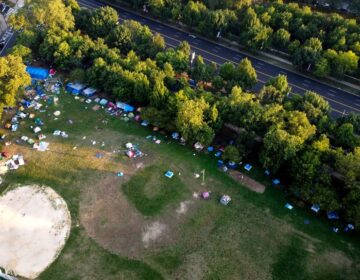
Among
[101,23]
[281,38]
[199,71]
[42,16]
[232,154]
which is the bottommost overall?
[232,154]

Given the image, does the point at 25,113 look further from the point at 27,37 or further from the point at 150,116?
the point at 150,116

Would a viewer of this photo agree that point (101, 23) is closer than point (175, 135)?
No

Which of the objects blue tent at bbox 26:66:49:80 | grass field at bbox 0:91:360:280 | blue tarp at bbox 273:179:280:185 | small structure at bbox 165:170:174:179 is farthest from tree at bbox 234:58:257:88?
blue tent at bbox 26:66:49:80

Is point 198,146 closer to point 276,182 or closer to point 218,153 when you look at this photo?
point 218,153

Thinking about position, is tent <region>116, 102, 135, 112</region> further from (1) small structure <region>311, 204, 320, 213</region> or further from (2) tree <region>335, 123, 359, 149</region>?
(2) tree <region>335, 123, 359, 149</region>

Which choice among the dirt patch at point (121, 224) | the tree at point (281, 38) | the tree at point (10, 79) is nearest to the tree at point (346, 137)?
the dirt patch at point (121, 224)

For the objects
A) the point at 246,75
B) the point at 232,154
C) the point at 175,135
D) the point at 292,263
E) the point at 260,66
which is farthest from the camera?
the point at 260,66

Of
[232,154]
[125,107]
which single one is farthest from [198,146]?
[125,107]
